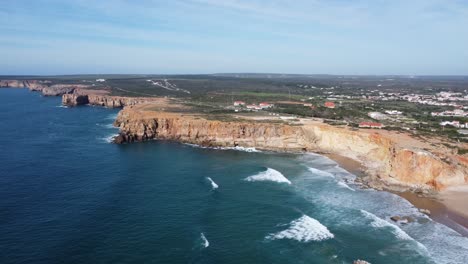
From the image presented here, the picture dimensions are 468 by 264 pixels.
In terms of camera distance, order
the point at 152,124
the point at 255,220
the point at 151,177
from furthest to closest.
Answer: the point at 152,124
the point at 151,177
the point at 255,220

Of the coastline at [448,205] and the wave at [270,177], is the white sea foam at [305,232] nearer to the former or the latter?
the coastline at [448,205]

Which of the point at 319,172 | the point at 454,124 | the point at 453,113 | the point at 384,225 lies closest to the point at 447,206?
the point at 384,225

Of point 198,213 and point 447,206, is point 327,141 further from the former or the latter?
point 198,213

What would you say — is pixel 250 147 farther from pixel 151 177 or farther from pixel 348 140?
pixel 151 177

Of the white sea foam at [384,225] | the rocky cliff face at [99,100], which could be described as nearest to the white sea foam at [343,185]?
the white sea foam at [384,225]

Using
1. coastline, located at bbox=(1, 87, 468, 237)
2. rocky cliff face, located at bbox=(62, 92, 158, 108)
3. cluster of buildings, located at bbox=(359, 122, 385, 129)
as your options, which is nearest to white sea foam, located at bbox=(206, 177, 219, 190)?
coastline, located at bbox=(1, 87, 468, 237)

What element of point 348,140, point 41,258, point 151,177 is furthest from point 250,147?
point 41,258
